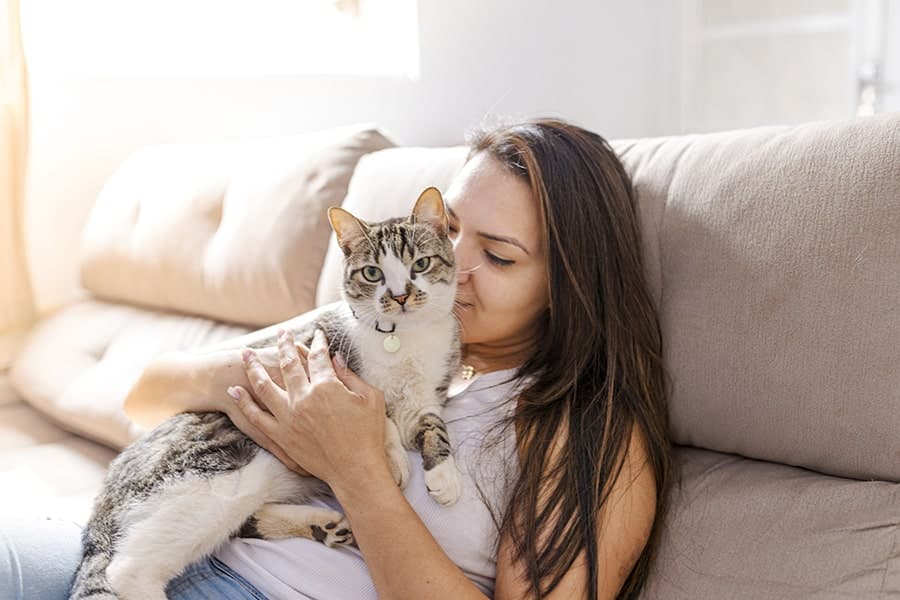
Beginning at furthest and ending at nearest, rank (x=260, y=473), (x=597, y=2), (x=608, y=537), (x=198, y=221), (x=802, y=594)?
(x=597, y=2)
(x=198, y=221)
(x=260, y=473)
(x=608, y=537)
(x=802, y=594)

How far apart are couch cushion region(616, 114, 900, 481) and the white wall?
4.85 ft

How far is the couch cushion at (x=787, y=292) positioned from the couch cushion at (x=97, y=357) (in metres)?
1.20

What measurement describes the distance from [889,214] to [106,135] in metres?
2.50

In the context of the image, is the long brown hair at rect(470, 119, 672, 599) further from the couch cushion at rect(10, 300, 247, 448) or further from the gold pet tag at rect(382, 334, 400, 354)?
the couch cushion at rect(10, 300, 247, 448)

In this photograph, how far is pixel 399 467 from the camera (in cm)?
128

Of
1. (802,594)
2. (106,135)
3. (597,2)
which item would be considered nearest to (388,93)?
(597,2)

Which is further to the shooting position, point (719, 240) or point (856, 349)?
point (719, 240)

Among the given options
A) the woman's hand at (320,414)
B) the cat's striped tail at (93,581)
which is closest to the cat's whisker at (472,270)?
the woman's hand at (320,414)

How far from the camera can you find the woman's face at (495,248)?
1380 millimetres

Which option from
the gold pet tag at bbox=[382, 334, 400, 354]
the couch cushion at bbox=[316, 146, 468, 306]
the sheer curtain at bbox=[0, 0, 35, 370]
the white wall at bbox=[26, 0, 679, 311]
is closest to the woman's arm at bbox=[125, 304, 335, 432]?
the gold pet tag at bbox=[382, 334, 400, 354]

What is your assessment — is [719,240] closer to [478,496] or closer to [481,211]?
[481,211]

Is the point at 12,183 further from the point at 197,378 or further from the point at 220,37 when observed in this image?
the point at 197,378

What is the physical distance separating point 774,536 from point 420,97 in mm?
1979

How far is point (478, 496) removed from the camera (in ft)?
4.14
